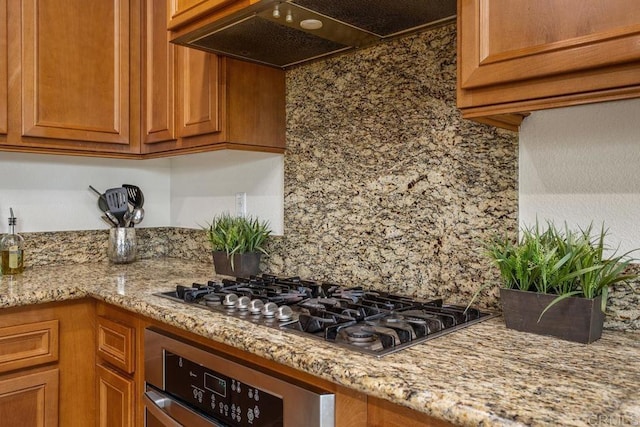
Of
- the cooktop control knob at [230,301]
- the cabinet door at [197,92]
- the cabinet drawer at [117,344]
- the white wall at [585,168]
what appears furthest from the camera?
the cabinet door at [197,92]

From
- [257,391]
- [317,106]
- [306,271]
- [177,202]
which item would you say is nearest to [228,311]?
[257,391]

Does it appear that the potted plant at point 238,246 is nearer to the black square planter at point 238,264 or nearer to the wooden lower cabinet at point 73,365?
the black square planter at point 238,264

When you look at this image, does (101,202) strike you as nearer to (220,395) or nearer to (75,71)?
(75,71)

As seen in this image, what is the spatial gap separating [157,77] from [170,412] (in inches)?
52.1

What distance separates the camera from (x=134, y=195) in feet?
7.93

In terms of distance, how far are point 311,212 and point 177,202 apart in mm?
1037

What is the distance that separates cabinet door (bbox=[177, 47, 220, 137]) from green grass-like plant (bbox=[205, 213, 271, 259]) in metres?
0.38

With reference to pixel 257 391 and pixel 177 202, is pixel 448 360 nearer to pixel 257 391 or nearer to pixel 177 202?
pixel 257 391

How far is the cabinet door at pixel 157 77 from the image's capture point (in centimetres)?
193

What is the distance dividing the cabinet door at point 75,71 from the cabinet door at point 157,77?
0.08 meters

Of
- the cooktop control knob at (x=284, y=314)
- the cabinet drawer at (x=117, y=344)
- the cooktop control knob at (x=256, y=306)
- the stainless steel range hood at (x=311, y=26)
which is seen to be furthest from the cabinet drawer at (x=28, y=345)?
the stainless steel range hood at (x=311, y=26)

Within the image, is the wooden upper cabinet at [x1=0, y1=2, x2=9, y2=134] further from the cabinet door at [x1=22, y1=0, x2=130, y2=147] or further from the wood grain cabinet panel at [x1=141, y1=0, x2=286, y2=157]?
the wood grain cabinet panel at [x1=141, y1=0, x2=286, y2=157]

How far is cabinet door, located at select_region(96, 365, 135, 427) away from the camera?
1.53 m

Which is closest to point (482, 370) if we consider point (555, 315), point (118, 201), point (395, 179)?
point (555, 315)
